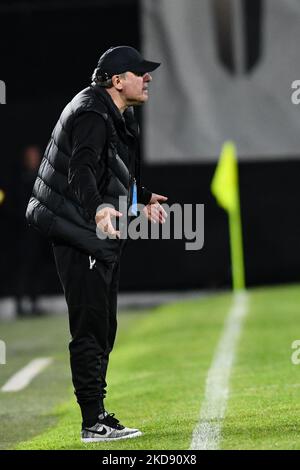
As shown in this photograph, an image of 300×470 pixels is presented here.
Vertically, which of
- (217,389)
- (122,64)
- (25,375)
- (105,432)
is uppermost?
(122,64)

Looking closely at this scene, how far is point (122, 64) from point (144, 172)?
11.9 metres

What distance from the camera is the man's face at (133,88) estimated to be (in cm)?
666

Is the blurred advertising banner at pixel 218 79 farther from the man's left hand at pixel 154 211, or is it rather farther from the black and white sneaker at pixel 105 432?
the black and white sneaker at pixel 105 432

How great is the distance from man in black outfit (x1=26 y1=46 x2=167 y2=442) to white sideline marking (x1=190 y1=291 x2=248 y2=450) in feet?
1.29

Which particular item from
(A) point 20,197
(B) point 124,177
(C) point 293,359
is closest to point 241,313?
(A) point 20,197

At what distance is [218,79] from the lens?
17.9m

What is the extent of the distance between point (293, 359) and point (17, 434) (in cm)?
302

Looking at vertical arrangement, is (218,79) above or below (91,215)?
above

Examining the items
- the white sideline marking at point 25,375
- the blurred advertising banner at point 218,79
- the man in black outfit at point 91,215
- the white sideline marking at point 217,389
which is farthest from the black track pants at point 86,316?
the blurred advertising banner at point 218,79

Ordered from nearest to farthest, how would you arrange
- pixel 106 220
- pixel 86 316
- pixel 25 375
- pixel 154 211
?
pixel 106 220 → pixel 86 316 → pixel 154 211 → pixel 25 375

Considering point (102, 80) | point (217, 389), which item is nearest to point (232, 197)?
point (217, 389)

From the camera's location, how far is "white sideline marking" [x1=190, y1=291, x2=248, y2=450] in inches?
263

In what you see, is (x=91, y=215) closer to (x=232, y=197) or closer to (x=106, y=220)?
(x=106, y=220)

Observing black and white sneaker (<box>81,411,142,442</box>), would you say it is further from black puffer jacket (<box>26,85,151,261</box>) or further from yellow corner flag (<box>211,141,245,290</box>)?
yellow corner flag (<box>211,141,245,290</box>)
